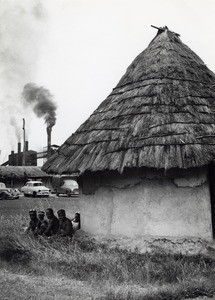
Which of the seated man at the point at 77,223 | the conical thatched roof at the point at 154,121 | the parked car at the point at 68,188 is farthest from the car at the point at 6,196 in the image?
the conical thatched roof at the point at 154,121

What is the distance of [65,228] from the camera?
27.3 ft

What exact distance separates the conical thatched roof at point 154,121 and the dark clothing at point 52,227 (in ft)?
3.61

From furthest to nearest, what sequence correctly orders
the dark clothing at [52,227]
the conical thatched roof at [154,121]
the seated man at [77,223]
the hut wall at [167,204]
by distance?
the seated man at [77,223] < the dark clothing at [52,227] < the hut wall at [167,204] < the conical thatched roof at [154,121]

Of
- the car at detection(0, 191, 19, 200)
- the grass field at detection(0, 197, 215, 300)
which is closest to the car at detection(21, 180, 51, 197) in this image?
the car at detection(0, 191, 19, 200)

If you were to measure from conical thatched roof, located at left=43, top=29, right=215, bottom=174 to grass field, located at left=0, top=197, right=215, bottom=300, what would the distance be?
4.73 feet

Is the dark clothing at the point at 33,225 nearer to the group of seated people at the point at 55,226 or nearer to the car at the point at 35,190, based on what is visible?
the group of seated people at the point at 55,226

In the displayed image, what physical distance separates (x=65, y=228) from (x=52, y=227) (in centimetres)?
39

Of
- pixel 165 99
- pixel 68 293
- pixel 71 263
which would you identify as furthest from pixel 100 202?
pixel 68 293

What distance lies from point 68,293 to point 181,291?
136cm

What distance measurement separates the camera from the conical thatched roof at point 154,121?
667 cm

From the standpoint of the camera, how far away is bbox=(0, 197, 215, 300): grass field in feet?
16.3

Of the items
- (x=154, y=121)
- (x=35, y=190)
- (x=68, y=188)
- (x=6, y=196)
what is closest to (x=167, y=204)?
(x=154, y=121)

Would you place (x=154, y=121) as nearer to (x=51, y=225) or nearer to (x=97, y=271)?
(x=97, y=271)

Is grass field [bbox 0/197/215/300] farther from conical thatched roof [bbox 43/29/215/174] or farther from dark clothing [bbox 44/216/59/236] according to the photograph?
conical thatched roof [bbox 43/29/215/174]
